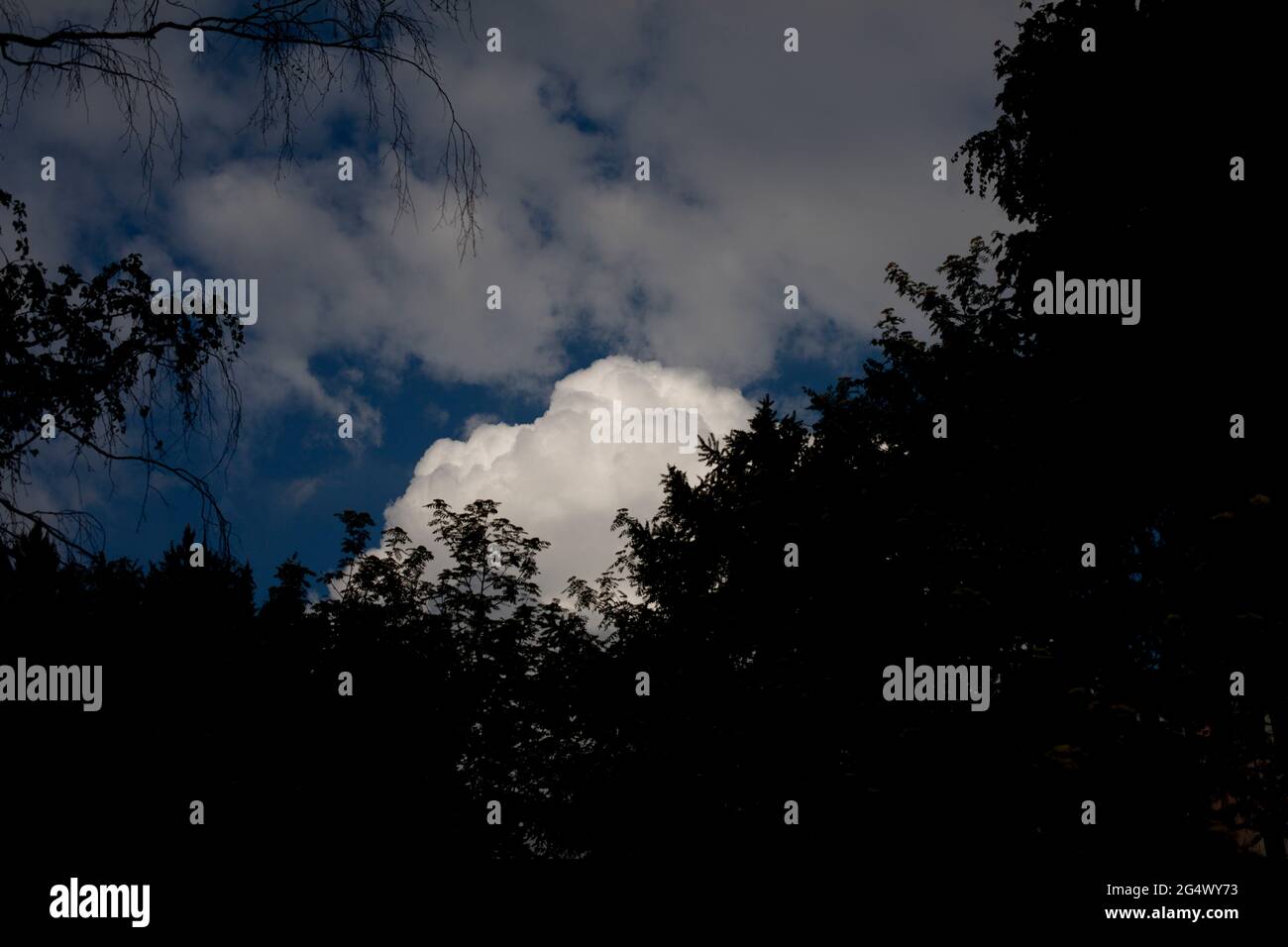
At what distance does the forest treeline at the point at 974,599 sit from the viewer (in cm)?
1229

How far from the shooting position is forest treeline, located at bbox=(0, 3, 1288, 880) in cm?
1229

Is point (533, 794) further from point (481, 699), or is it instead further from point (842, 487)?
point (842, 487)

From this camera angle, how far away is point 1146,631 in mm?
14320

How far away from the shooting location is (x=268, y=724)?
76.3ft

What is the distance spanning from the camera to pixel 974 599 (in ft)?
49.1
